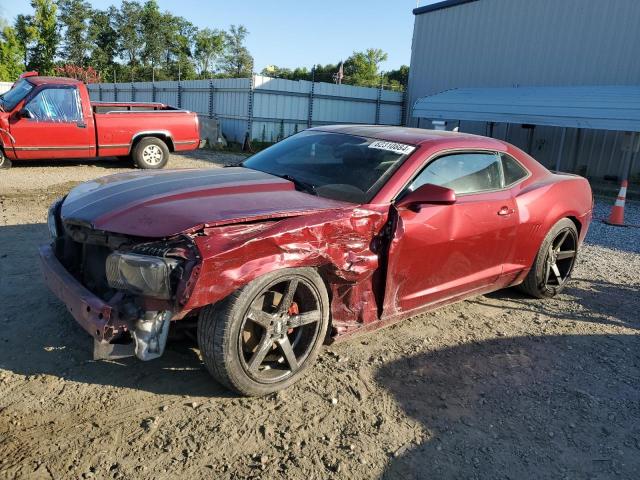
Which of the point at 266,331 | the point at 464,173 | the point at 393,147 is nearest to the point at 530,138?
the point at 464,173

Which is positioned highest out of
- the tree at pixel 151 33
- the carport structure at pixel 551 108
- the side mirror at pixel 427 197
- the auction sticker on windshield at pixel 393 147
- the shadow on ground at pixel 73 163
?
the tree at pixel 151 33

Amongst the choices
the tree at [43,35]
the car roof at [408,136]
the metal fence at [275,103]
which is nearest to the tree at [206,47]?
the tree at [43,35]

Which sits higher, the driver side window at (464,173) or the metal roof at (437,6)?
the metal roof at (437,6)

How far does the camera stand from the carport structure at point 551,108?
12.4 m

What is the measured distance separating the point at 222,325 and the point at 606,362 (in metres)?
2.89

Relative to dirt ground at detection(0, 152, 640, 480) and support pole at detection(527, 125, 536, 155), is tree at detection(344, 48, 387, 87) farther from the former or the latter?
dirt ground at detection(0, 152, 640, 480)

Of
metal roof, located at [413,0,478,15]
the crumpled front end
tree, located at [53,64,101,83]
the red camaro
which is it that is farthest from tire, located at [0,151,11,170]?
tree, located at [53,64,101,83]

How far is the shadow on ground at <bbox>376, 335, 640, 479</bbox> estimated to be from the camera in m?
2.52

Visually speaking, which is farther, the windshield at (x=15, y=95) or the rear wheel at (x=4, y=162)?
the rear wheel at (x=4, y=162)

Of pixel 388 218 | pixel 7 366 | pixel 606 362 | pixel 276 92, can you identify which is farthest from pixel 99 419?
pixel 276 92

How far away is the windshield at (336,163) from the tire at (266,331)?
Result: 730mm

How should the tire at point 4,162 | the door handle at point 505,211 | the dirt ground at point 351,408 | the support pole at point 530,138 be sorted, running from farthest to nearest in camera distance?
the support pole at point 530,138 → the tire at point 4,162 → the door handle at point 505,211 → the dirt ground at point 351,408

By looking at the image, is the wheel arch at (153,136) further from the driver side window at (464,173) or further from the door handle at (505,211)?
the door handle at (505,211)

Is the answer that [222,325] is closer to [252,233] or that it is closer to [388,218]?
[252,233]
